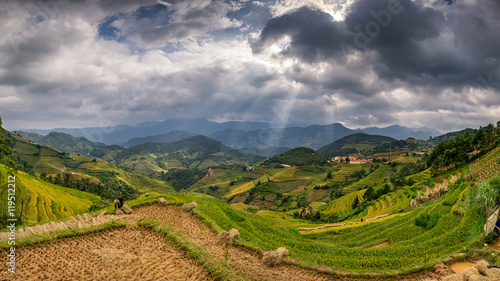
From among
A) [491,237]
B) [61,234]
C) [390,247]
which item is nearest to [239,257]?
[390,247]

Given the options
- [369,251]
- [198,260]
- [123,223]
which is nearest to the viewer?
[198,260]

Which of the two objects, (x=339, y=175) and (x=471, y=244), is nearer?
(x=471, y=244)

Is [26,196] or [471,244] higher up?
[471,244]

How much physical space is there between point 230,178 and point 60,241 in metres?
176

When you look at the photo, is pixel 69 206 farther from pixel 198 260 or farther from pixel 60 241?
pixel 198 260

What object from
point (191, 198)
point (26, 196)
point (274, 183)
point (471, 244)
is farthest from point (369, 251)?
point (274, 183)

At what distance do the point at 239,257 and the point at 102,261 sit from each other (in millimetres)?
5244

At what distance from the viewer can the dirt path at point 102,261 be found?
7.58 m

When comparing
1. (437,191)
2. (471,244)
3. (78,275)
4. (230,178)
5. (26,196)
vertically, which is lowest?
(230,178)

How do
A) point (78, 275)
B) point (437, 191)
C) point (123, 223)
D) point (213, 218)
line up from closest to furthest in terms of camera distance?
1. point (78, 275)
2. point (123, 223)
3. point (213, 218)
4. point (437, 191)

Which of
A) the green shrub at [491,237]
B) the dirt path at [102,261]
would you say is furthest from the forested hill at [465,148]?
the dirt path at [102,261]

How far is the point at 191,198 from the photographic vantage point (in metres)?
18.8

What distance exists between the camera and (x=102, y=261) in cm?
841

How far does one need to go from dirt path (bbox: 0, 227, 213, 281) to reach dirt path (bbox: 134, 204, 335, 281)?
145cm
